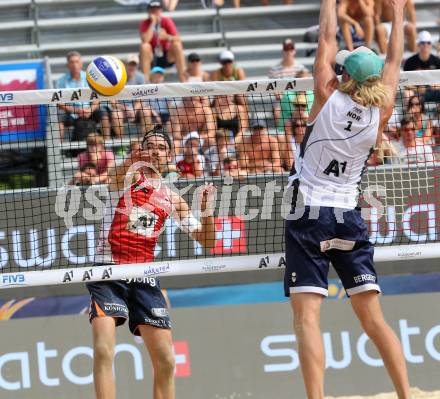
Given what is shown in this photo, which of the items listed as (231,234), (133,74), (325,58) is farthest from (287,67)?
(325,58)

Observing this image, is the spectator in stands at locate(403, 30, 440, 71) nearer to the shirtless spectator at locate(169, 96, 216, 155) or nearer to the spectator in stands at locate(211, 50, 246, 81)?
the spectator in stands at locate(211, 50, 246, 81)

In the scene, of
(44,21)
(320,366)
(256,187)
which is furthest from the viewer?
(44,21)

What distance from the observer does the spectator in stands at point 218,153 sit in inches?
348

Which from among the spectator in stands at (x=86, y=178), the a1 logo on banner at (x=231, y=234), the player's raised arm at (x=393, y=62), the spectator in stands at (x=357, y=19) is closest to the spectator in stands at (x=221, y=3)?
the spectator in stands at (x=357, y=19)

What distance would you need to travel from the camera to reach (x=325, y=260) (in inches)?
230

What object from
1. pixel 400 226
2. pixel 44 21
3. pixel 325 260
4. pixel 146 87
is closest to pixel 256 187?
pixel 400 226

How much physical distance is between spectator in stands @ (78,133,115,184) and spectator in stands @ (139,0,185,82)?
11.7 feet

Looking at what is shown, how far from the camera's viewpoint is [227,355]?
8578 mm

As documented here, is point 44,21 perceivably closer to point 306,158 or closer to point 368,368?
point 368,368

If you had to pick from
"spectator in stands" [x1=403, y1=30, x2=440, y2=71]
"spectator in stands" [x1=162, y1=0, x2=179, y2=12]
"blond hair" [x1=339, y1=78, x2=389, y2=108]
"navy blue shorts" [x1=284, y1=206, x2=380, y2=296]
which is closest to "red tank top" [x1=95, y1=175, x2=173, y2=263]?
"navy blue shorts" [x1=284, y1=206, x2=380, y2=296]

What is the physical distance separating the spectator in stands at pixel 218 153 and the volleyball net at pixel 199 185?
0.02m

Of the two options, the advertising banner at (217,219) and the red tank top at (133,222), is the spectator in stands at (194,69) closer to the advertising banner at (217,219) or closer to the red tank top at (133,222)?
the advertising banner at (217,219)

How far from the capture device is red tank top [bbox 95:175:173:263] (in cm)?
658

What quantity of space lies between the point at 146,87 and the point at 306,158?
146 centimetres
